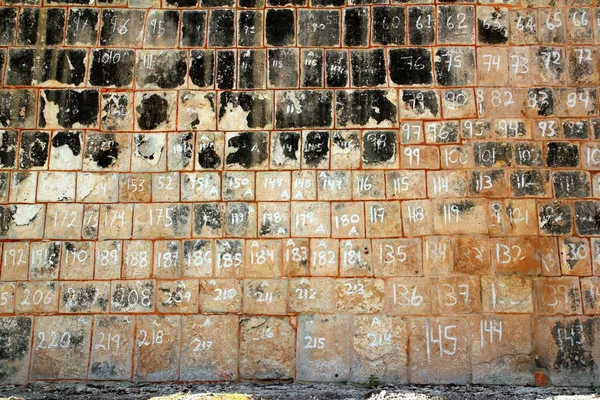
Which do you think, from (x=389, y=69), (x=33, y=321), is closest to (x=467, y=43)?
(x=389, y=69)

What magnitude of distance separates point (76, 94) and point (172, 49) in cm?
111

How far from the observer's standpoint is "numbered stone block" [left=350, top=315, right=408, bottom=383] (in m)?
5.92

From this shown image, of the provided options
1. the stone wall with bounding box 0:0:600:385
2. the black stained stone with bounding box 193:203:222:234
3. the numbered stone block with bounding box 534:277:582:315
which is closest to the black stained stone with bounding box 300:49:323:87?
the stone wall with bounding box 0:0:600:385

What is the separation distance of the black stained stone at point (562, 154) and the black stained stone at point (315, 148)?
2.24m

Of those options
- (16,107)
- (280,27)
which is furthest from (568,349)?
(16,107)

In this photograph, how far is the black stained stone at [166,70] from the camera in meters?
6.52

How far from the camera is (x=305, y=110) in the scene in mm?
6410

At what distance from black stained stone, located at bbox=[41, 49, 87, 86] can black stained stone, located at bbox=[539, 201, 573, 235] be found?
194 inches

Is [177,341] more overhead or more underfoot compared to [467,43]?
more underfoot

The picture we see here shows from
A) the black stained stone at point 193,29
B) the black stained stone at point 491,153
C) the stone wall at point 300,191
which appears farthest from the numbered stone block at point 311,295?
the black stained stone at point 193,29

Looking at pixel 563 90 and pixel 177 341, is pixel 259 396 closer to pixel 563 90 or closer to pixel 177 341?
pixel 177 341

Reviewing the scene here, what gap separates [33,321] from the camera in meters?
6.09

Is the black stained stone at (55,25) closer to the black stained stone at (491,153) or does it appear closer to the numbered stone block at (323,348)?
the numbered stone block at (323,348)

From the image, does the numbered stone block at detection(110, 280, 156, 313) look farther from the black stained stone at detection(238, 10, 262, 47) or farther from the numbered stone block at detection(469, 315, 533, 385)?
the numbered stone block at detection(469, 315, 533, 385)
